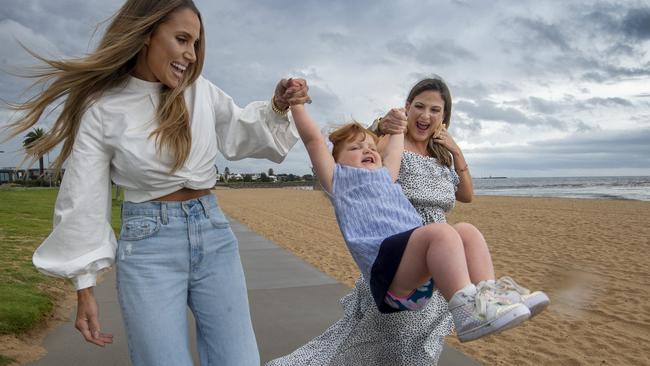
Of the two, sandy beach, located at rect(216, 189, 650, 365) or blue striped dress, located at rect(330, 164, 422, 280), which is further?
sandy beach, located at rect(216, 189, 650, 365)

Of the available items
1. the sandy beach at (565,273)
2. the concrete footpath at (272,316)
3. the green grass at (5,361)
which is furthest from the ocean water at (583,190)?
the green grass at (5,361)

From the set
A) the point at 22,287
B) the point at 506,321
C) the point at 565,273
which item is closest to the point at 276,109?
the point at 506,321

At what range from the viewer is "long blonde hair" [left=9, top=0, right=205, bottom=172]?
2160 millimetres

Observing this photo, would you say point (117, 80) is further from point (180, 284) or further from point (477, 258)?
point (477, 258)

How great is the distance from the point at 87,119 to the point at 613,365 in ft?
14.9

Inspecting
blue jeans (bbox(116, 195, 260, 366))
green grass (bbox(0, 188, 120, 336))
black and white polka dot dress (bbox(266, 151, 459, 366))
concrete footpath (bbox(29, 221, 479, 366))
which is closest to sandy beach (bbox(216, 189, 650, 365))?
concrete footpath (bbox(29, 221, 479, 366))

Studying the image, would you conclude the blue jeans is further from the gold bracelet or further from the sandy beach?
the sandy beach

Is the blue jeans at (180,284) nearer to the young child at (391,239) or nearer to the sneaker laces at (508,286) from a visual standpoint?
the young child at (391,239)

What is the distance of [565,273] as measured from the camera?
9.30 m

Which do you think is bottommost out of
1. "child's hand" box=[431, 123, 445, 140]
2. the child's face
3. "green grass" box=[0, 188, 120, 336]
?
"green grass" box=[0, 188, 120, 336]

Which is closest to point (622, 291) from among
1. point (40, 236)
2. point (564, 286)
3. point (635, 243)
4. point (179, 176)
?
point (564, 286)

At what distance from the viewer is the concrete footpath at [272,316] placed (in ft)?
13.4

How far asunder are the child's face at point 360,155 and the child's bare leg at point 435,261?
74cm

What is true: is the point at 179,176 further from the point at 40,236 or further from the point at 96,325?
the point at 40,236
